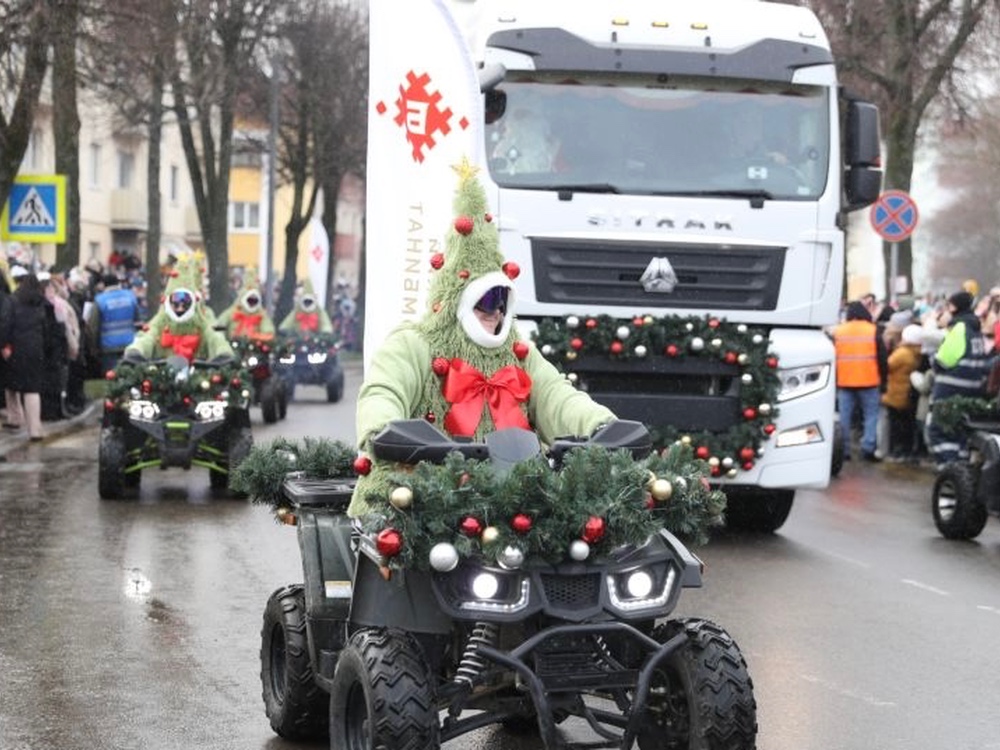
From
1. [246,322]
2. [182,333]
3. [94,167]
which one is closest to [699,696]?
[182,333]

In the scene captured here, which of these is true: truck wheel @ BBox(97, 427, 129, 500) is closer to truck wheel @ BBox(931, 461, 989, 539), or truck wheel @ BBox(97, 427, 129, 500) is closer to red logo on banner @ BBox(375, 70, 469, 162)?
red logo on banner @ BBox(375, 70, 469, 162)

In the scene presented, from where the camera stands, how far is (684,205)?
13461 mm

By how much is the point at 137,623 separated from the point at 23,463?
950 cm

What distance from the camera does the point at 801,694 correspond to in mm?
8469

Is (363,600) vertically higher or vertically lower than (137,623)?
higher

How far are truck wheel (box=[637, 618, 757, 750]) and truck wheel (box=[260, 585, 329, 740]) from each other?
59.6 inches

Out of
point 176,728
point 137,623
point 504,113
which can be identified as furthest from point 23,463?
point 176,728

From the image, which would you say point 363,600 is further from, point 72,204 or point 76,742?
point 72,204

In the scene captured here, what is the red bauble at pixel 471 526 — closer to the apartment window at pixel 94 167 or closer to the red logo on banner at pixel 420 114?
the red logo on banner at pixel 420 114

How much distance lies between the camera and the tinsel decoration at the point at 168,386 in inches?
621

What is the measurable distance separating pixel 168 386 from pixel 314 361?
46.8 ft

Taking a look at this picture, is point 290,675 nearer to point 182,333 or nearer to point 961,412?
point 961,412

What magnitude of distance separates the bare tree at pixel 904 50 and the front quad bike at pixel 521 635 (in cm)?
2727

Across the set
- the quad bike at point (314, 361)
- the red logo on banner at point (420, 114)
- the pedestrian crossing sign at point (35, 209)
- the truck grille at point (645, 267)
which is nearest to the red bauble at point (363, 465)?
the red logo on banner at point (420, 114)
